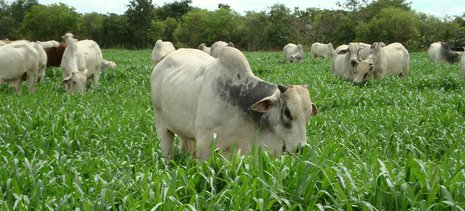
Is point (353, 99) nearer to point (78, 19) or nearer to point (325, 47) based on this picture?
point (325, 47)

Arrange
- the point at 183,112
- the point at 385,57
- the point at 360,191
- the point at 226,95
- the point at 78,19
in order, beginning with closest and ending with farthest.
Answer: the point at 360,191 < the point at 226,95 < the point at 183,112 < the point at 385,57 < the point at 78,19

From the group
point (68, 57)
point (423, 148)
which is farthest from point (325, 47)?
point (423, 148)

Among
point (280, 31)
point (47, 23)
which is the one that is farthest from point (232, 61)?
point (47, 23)

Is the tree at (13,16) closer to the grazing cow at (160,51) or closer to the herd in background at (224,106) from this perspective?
the grazing cow at (160,51)

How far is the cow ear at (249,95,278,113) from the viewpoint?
4.35 metres

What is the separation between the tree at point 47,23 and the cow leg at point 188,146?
61.5m

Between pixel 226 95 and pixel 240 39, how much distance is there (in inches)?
2044

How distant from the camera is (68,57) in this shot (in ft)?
42.0

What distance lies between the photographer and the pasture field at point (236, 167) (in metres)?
3.04

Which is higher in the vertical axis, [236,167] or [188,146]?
[236,167]

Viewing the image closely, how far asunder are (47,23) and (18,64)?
185 feet

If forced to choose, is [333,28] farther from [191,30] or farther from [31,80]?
[31,80]

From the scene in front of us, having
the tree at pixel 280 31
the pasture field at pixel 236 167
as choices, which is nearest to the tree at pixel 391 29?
the tree at pixel 280 31

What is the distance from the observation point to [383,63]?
14.7 metres
